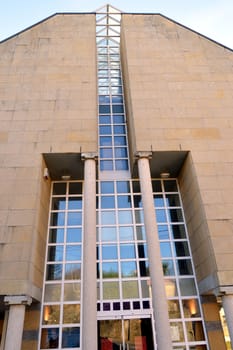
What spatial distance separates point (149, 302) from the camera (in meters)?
9.68

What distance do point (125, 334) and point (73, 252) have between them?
3.62m

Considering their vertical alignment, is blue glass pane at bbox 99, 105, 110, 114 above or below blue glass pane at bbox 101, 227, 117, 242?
above

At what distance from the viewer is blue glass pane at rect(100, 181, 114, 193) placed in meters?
12.1

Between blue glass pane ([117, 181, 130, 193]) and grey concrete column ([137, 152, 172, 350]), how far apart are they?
1.68 meters

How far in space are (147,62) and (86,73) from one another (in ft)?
11.0

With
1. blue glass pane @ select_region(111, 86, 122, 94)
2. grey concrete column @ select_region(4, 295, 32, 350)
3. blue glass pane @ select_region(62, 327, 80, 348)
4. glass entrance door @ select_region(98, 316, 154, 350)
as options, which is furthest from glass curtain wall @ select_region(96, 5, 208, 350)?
grey concrete column @ select_region(4, 295, 32, 350)

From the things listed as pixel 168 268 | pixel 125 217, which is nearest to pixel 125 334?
pixel 168 268

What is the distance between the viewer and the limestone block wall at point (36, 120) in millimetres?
9016

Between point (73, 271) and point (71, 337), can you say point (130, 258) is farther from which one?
point (71, 337)

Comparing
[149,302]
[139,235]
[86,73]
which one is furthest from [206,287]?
[86,73]

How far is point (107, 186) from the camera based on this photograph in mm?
12148

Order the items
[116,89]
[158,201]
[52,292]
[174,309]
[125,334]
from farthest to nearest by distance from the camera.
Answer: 1. [116,89]
2. [158,201]
3. [52,292]
4. [174,309]
5. [125,334]

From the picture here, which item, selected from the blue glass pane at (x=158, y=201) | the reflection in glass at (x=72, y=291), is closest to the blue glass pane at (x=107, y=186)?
the blue glass pane at (x=158, y=201)

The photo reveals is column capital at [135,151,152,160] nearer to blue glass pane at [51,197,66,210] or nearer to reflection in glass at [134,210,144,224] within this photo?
reflection in glass at [134,210,144,224]
